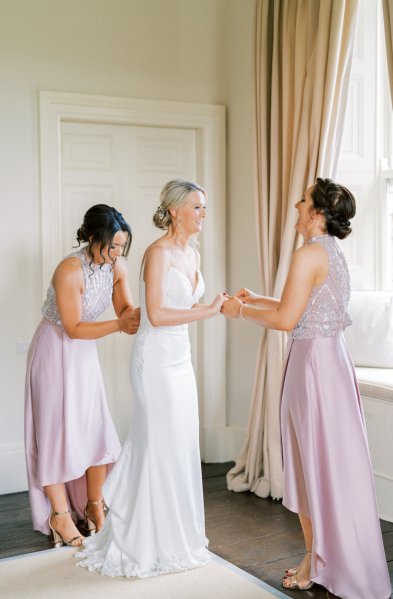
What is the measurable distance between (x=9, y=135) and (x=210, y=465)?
8.64 ft

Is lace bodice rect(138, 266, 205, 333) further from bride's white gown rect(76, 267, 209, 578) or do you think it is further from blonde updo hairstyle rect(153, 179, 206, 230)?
blonde updo hairstyle rect(153, 179, 206, 230)

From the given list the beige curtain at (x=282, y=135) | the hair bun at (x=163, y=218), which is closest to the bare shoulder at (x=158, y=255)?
the hair bun at (x=163, y=218)

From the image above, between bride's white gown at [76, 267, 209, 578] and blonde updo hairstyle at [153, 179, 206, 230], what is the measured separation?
235 millimetres

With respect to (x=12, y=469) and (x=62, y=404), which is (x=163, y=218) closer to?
(x=62, y=404)

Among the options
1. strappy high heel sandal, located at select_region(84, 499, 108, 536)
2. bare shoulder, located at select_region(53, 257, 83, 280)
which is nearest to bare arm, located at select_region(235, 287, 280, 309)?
bare shoulder, located at select_region(53, 257, 83, 280)

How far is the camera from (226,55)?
546cm

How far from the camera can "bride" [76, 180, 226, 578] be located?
344cm

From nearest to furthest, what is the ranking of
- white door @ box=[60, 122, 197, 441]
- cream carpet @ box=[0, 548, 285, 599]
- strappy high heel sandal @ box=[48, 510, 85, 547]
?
cream carpet @ box=[0, 548, 285, 599] < strappy high heel sandal @ box=[48, 510, 85, 547] < white door @ box=[60, 122, 197, 441]

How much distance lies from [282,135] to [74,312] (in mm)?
1797

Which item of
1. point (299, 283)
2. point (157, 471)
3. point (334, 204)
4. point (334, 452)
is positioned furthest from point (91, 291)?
point (334, 452)

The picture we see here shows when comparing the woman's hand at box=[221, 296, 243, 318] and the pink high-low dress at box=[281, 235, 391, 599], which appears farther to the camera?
the woman's hand at box=[221, 296, 243, 318]

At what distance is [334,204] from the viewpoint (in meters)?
3.17

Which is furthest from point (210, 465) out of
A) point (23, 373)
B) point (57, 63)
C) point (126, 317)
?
point (57, 63)

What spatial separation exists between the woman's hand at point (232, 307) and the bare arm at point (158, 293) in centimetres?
18
